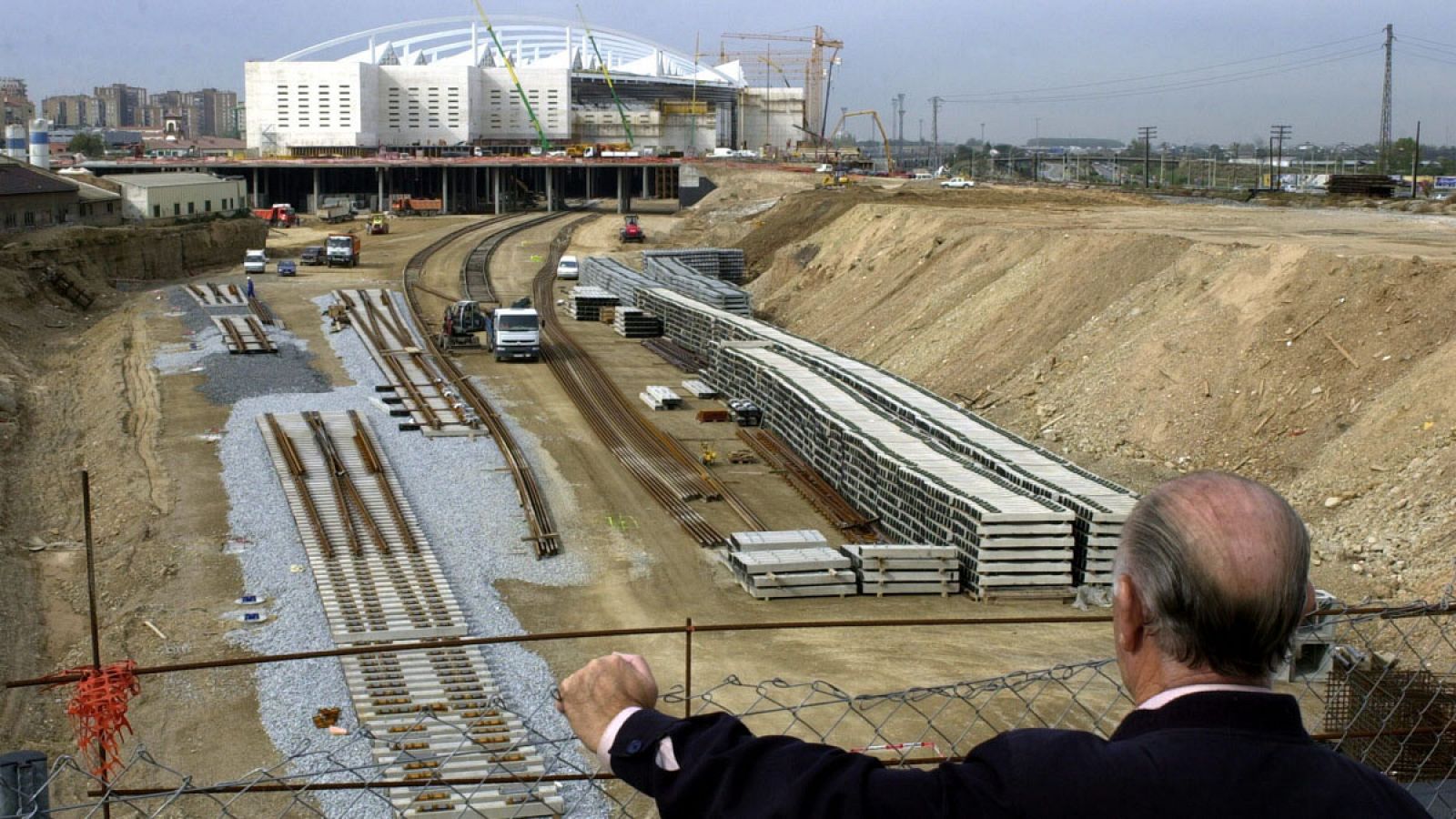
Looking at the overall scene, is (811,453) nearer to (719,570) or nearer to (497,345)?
(719,570)

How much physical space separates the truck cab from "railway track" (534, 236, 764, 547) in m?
0.90

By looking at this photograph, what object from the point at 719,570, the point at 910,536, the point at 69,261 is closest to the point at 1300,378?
the point at 910,536

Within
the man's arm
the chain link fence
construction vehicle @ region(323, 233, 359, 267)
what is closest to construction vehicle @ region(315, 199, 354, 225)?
construction vehicle @ region(323, 233, 359, 267)

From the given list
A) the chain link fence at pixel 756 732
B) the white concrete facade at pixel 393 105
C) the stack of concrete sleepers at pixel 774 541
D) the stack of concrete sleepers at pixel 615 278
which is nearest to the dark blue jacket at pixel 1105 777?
the chain link fence at pixel 756 732

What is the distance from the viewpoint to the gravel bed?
586 inches

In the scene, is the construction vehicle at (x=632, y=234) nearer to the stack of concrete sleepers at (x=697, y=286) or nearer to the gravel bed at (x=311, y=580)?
the stack of concrete sleepers at (x=697, y=286)

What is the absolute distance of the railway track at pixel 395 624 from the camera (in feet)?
44.2

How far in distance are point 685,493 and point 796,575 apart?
5.85 m

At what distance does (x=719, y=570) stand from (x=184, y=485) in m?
10.8

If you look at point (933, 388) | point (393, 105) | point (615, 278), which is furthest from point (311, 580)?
point (393, 105)

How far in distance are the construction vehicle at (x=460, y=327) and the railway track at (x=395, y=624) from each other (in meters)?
11.6

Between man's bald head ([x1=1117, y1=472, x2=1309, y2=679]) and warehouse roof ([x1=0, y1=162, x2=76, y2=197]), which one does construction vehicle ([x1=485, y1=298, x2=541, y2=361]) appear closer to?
warehouse roof ([x1=0, y1=162, x2=76, y2=197])

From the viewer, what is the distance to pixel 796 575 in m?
20.6

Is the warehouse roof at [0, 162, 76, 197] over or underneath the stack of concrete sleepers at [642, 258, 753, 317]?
over
